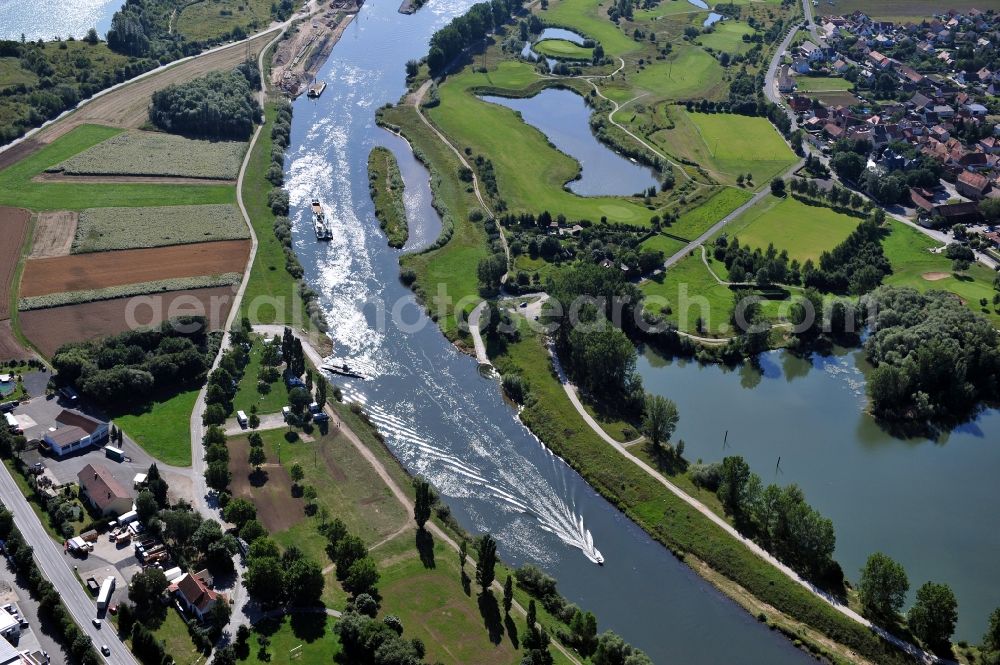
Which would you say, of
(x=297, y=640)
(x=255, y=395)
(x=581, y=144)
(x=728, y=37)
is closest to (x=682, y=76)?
(x=728, y=37)

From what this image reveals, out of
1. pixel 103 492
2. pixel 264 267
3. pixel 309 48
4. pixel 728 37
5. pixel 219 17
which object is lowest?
pixel 728 37

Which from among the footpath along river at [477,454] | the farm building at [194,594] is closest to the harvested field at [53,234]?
the footpath along river at [477,454]

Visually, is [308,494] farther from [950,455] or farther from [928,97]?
[928,97]

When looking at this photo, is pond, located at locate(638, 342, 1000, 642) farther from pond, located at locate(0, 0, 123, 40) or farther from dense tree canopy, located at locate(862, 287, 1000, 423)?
pond, located at locate(0, 0, 123, 40)

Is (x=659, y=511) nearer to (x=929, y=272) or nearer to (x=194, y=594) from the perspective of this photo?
(x=194, y=594)

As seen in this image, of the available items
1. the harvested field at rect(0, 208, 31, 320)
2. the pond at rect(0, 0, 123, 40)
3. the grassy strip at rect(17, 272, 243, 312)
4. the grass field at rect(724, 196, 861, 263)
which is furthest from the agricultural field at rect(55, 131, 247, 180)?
the grass field at rect(724, 196, 861, 263)
